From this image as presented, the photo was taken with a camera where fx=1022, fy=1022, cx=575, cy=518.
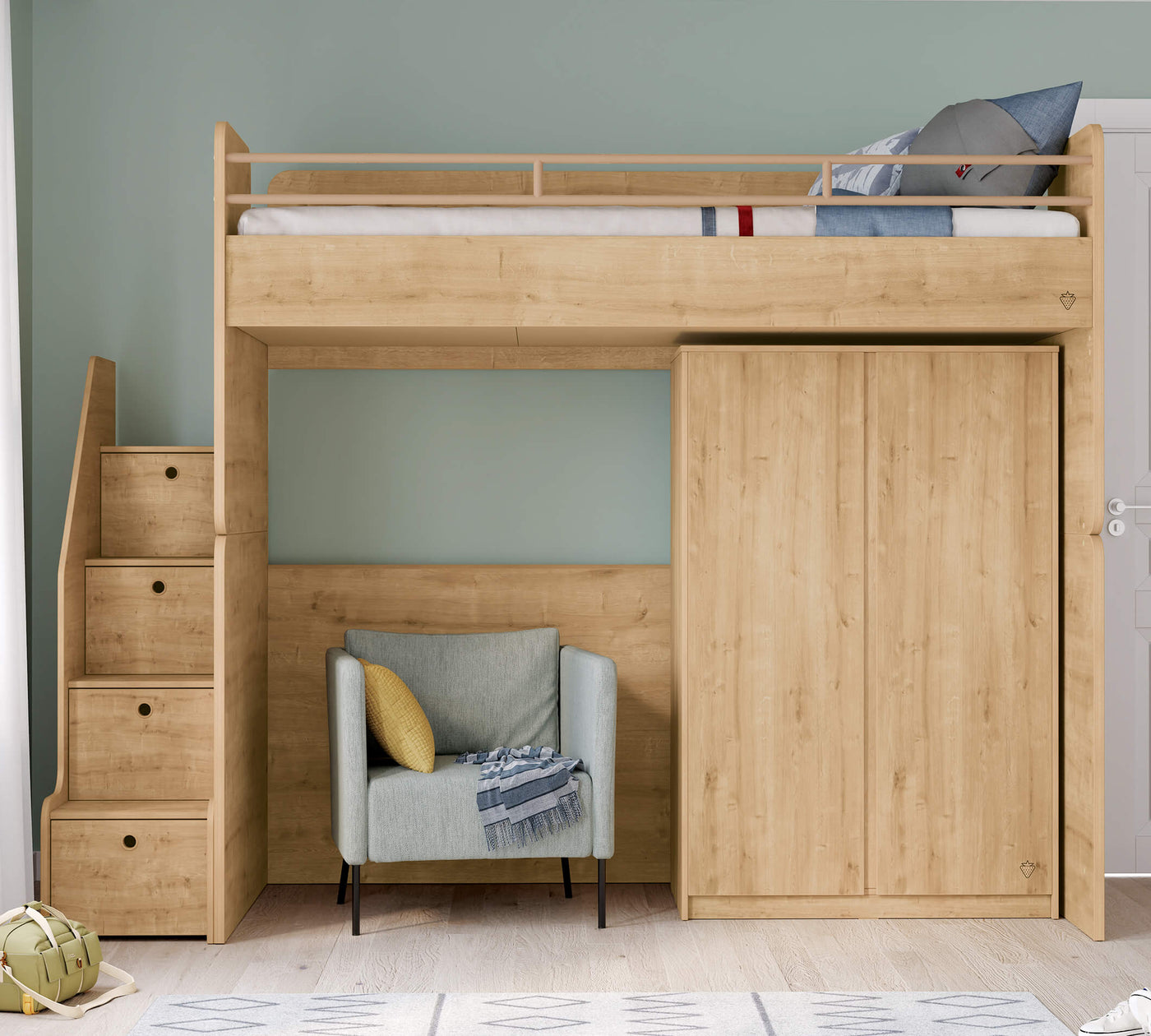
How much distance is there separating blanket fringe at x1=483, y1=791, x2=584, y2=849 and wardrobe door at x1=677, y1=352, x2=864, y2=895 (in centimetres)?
35

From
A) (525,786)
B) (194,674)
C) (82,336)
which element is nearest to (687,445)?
(525,786)

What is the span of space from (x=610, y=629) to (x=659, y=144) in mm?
1621

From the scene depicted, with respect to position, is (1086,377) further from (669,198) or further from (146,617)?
(146,617)

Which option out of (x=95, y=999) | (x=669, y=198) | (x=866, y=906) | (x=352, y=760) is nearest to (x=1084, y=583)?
(x=866, y=906)

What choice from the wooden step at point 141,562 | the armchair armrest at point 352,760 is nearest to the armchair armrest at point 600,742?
the armchair armrest at point 352,760

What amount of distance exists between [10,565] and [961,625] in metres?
2.63

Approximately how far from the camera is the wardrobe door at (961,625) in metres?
2.88

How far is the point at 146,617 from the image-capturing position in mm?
2984

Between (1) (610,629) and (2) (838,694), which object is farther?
(1) (610,629)

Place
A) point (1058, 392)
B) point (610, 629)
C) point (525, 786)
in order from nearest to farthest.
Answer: point (525, 786) < point (1058, 392) < point (610, 629)

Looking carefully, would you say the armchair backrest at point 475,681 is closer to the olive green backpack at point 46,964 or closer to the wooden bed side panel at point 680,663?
the wooden bed side panel at point 680,663

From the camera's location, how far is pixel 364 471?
3.39 metres

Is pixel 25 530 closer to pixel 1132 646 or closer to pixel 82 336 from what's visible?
pixel 82 336

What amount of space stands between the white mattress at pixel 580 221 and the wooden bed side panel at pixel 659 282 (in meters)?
0.03
